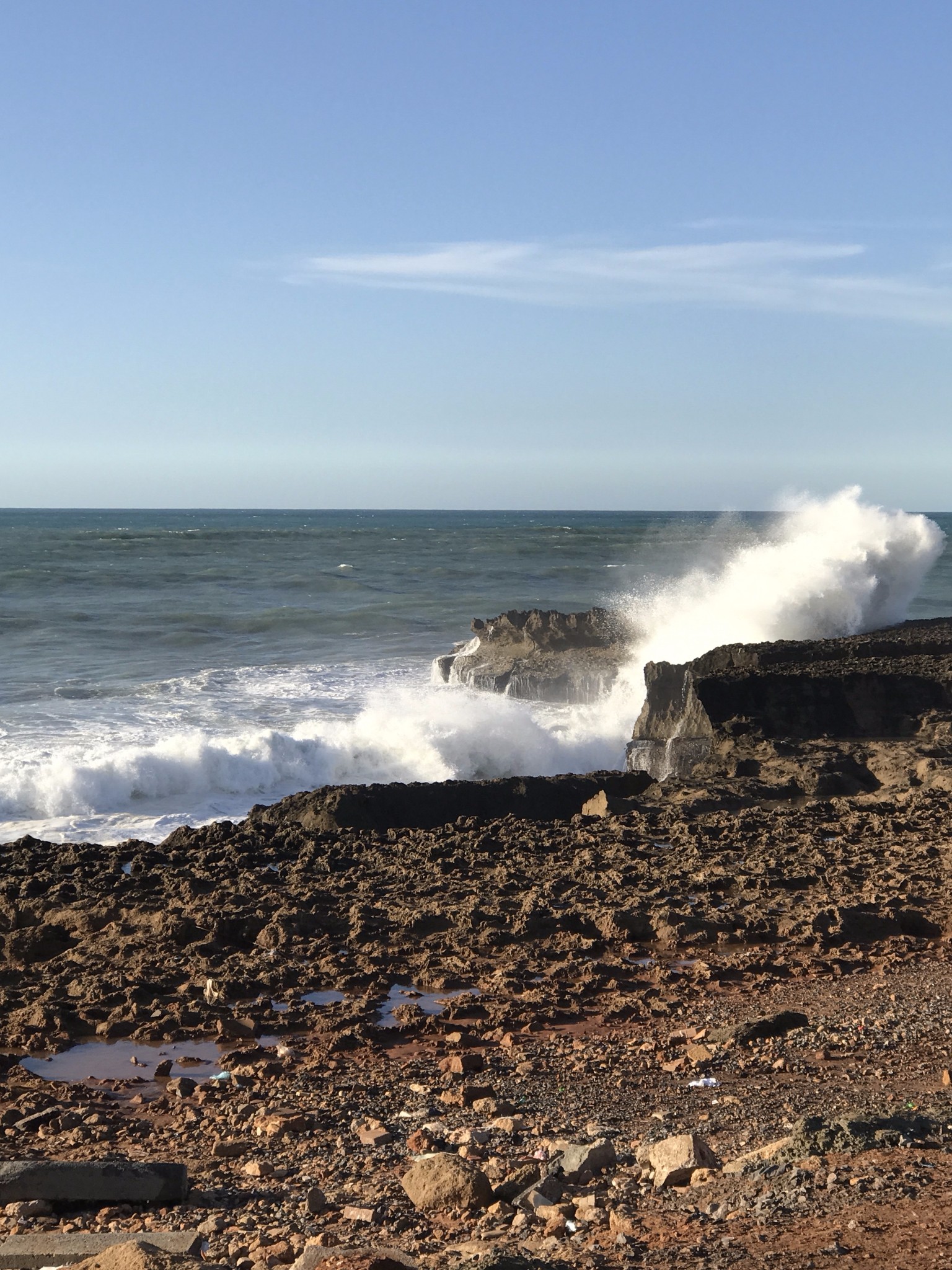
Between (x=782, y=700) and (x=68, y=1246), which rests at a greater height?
(x=782, y=700)

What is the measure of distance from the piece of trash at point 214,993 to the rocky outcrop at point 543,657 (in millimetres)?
13578

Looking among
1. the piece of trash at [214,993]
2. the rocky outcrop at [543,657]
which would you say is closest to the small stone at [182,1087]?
the piece of trash at [214,993]

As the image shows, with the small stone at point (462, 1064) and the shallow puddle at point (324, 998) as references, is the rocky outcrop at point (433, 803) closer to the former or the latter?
the shallow puddle at point (324, 998)

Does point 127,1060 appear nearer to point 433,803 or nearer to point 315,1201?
point 315,1201

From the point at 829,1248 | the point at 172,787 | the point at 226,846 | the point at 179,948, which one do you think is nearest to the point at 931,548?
the point at 172,787

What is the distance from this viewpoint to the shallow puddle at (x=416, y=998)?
791 centimetres

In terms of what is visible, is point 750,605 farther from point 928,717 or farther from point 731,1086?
point 731,1086

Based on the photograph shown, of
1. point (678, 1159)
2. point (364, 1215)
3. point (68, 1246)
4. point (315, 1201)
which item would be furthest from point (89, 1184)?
point (678, 1159)

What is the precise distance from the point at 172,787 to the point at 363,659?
42.2ft

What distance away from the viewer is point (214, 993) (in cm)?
816

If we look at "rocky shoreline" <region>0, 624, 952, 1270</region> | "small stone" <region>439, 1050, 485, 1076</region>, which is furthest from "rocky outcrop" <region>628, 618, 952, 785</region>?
"small stone" <region>439, 1050, 485, 1076</region>

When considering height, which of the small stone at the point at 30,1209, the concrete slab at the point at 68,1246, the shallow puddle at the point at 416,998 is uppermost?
the concrete slab at the point at 68,1246

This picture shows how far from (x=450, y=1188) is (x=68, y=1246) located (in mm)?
1458

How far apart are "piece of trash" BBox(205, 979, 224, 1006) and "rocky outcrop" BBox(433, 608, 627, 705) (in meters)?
13.6
